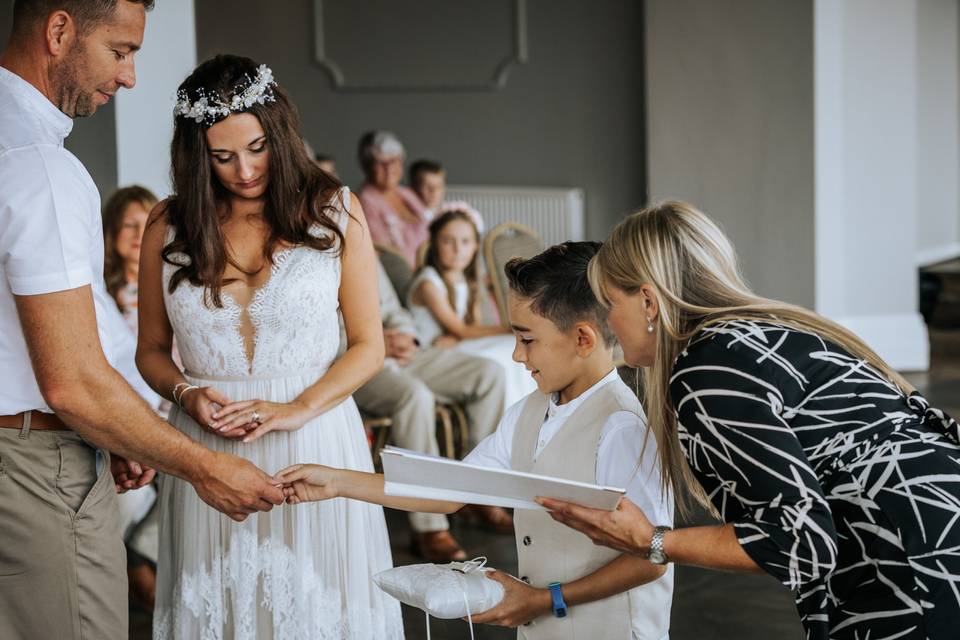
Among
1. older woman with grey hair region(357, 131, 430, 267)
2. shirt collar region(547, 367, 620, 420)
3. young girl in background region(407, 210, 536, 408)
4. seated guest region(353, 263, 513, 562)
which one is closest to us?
shirt collar region(547, 367, 620, 420)

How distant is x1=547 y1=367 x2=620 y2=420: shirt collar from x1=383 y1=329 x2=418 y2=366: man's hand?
2559 millimetres

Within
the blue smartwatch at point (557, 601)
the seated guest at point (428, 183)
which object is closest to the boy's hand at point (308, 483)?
the blue smartwatch at point (557, 601)

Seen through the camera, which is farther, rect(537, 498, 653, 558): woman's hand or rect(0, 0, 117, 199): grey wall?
rect(0, 0, 117, 199): grey wall

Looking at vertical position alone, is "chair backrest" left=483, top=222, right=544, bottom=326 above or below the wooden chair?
above

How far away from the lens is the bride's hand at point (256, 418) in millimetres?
2078

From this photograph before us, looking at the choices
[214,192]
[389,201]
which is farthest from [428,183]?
[214,192]

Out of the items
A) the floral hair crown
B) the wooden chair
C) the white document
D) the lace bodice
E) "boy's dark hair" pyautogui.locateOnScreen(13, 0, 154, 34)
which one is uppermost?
"boy's dark hair" pyautogui.locateOnScreen(13, 0, 154, 34)

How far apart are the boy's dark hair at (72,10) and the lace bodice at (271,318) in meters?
0.59

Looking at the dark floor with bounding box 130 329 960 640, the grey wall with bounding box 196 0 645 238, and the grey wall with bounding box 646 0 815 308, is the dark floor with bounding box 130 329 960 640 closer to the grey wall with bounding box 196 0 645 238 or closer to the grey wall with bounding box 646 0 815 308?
the grey wall with bounding box 646 0 815 308

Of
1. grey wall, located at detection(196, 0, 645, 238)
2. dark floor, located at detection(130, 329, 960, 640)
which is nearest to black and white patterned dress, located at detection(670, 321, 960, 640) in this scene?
dark floor, located at detection(130, 329, 960, 640)

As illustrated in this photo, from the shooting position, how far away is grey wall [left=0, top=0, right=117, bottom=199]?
3748 mm

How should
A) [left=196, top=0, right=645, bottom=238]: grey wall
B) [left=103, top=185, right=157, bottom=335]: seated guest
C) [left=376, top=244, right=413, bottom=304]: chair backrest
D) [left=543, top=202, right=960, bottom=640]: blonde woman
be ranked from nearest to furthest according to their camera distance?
[left=543, top=202, right=960, bottom=640]: blonde woman
[left=103, top=185, right=157, bottom=335]: seated guest
[left=376, top=244, right=413, bottom=304]: chair backrest
[left=196, top=0, right=645, bottom=238]: grey wall

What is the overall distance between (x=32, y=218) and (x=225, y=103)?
62 cm

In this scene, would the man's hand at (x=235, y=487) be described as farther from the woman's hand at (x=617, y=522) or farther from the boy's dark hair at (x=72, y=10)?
the boy's dark hair at (x=72, y=10)
